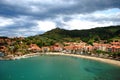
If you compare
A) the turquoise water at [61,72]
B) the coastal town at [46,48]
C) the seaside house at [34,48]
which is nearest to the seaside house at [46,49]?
the coastal town at [46,48]

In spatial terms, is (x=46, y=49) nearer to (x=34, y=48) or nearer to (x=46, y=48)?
(x=46, y=48)

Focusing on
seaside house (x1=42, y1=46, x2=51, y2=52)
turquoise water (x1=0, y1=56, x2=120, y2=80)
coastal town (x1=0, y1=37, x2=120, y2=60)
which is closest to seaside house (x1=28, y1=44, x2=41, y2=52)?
coastal town (x1=0, y1=37, x2=120, y2=60)

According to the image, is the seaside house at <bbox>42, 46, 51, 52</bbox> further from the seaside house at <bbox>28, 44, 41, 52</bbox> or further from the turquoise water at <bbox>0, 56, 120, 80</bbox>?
the turquoise water at <bbox>0, 56, 120, 80</bbox>

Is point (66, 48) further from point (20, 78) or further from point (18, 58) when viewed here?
point (20, 78)

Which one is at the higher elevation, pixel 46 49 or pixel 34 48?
pixel 34 48

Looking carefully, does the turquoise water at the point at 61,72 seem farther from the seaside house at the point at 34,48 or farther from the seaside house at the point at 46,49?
the seaside house at the point at 46,49

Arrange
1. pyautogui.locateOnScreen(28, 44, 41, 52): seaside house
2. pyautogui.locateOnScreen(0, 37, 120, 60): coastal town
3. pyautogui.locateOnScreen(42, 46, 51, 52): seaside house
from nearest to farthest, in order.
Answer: pyautogui.locateOnScreen(0, 37, 120, 60): coastal town, pyautogui.locateOnScreen(28, 44, 41, 52): seaside house, pyautogui.locateOnScreen(42, 46, 51, 52): seaside house

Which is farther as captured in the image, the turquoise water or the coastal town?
the coastal town

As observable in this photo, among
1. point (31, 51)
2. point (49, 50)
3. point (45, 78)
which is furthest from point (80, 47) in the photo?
point (45, 78)

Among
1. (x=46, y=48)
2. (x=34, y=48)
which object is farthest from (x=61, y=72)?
(x=46, y=48)

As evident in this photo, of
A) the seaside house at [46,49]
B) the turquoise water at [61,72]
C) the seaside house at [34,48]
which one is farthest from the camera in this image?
the seaside house at [46,49]

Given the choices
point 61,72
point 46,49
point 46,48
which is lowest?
point 61,72
